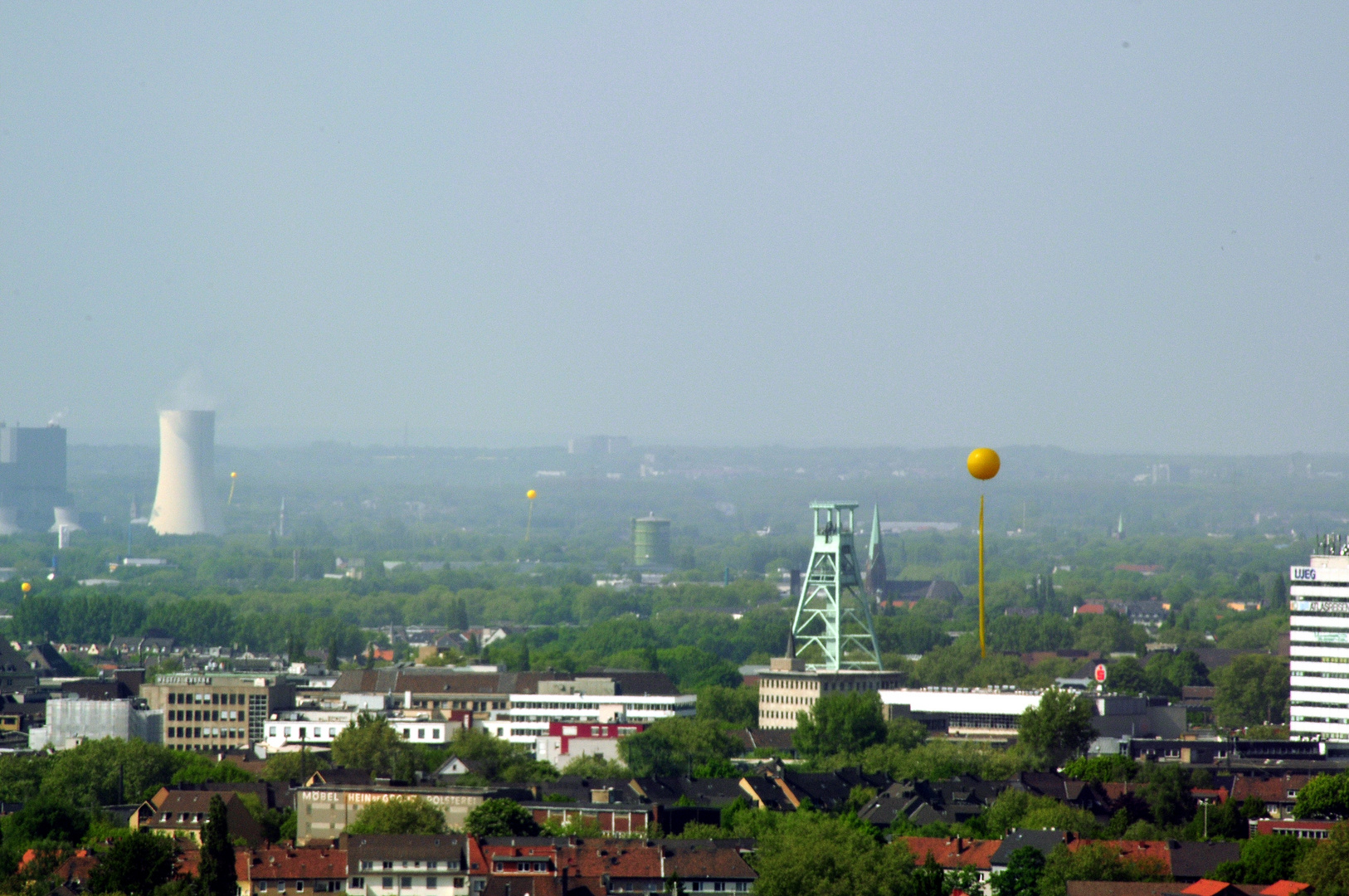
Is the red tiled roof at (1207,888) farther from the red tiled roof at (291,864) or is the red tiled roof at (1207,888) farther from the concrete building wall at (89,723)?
the concrete building wall at (89,723)

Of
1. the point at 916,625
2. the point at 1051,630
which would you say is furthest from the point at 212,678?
the point at 1051,630

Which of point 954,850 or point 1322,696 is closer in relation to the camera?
point 954,850

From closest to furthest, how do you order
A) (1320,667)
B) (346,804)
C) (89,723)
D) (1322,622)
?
(346,804) < (89,723) < (1320,667) < (1322,622)

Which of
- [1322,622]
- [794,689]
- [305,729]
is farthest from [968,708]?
[305,729]

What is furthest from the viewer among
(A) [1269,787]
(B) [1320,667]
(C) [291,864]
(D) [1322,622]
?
(D) [1322,622]

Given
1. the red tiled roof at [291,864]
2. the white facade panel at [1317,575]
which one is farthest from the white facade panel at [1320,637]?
the red tiled roof at [291,864]

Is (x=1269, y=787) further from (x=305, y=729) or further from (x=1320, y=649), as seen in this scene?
(x=305, y=729)

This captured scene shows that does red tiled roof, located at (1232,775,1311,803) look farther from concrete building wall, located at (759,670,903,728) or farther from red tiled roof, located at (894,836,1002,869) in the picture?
concrete building wall, located at (759,670,903,728)
